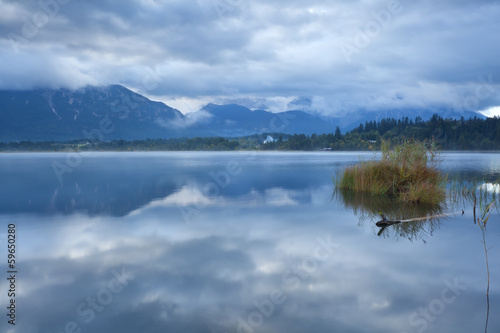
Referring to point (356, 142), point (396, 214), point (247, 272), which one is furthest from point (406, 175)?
point (356, 142)

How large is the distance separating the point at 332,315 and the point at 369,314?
63cm

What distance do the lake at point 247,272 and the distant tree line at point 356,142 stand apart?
5150 inches

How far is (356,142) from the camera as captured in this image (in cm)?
15850

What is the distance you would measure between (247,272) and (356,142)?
15894 centimetres

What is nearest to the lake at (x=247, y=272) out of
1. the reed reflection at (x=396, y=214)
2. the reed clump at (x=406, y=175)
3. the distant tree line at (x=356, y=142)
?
the reed reflection at (x=396, y=214)

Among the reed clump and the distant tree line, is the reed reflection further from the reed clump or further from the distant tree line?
the distant tree line

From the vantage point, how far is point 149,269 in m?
7.96

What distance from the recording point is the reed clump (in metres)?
16.4

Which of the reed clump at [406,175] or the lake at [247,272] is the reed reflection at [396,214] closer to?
the lake at [247,272]

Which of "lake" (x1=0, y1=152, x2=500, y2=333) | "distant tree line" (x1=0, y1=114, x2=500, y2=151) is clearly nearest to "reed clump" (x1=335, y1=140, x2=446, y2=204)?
"lake" (x1=0, y1=152, x2=500, y2=333)

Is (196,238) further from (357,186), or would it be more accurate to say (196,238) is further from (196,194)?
(357,186)

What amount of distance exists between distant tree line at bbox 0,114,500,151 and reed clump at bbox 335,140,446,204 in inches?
4797

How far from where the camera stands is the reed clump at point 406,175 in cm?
1642

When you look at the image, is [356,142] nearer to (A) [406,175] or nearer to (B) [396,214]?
(A) [406,175]
